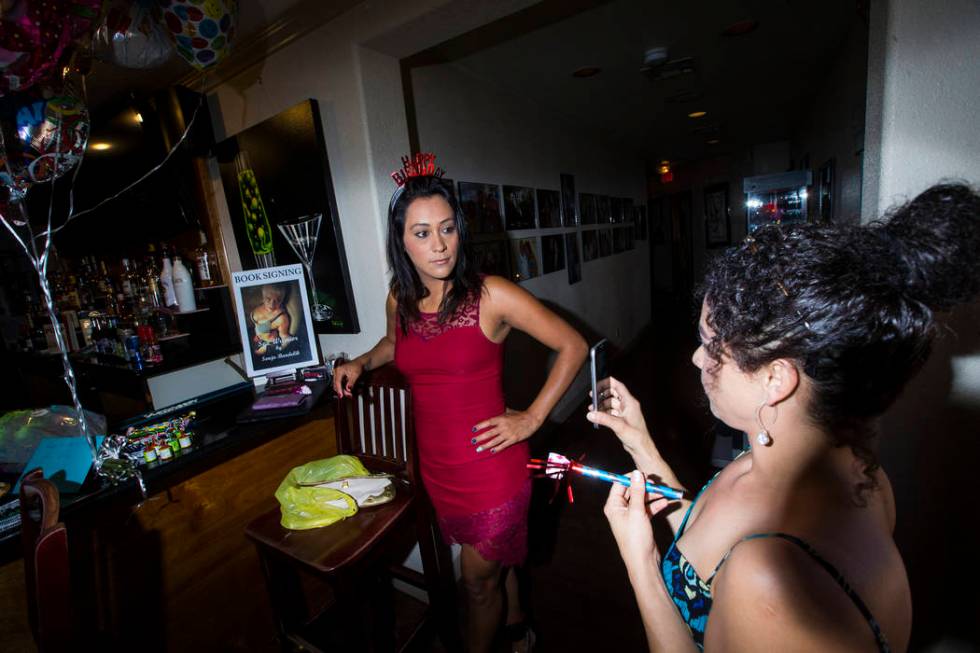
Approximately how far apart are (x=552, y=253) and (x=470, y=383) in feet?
8.34

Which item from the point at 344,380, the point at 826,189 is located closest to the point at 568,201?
the point at 826,189

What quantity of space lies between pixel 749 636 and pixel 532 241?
10.2 feet

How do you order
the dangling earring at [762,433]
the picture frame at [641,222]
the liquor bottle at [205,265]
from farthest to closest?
the picture frame at [641,222], the liquor bottle at [205,265], the dangling earring at [762,433]

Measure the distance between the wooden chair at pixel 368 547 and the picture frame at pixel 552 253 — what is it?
2.29 meters

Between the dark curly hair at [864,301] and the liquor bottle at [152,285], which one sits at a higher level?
the liquor bottle at [152,285]

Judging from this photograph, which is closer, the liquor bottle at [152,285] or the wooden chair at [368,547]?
the wooden chair at [368,547]

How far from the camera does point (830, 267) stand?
0.59 metres

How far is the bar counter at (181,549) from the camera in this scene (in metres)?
1.26

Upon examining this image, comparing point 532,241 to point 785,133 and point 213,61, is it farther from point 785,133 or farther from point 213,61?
point 785,133

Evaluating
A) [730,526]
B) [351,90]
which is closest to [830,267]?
[730,526]

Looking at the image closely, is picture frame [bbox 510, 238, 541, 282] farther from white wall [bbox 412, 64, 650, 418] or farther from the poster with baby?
the poster with baby

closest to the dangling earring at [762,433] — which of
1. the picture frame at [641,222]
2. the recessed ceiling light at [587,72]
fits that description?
the recessed ceiling light at [587,72]

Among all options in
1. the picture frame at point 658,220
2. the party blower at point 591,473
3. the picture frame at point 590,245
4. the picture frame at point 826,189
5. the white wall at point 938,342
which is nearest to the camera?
the party blower at point 591,473

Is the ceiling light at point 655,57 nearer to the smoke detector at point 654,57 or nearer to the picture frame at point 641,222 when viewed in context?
the smoke detector at point 654,57
